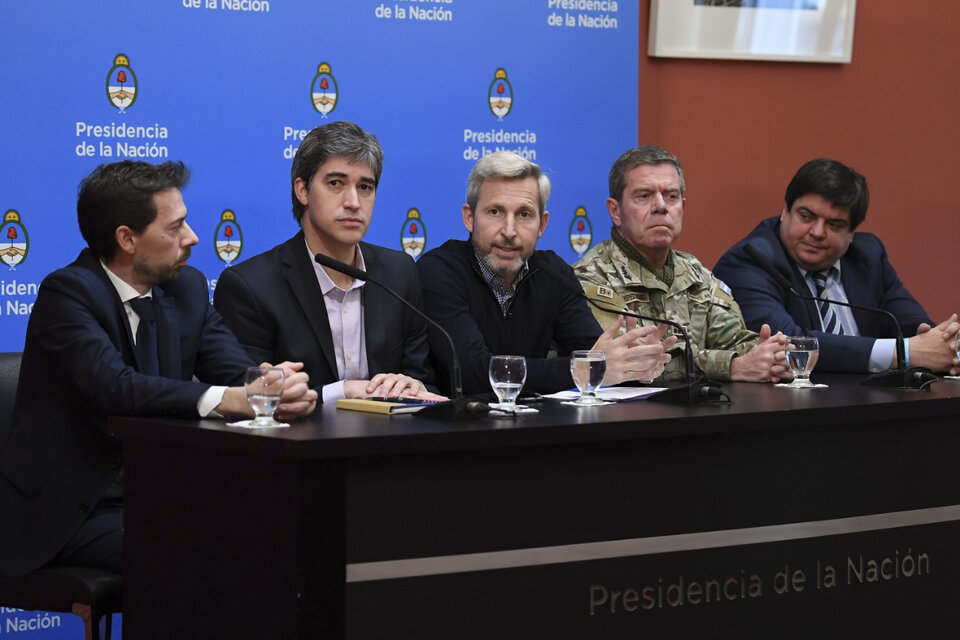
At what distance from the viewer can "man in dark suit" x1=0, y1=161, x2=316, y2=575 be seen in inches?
95.0

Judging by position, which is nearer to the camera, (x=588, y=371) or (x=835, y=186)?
(x=588, y=371)

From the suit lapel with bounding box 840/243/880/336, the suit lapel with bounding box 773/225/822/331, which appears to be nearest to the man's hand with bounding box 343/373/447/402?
the suit lapel with bounding box 773/225/822/331

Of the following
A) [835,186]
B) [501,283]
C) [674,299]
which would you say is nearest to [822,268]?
[835,186]

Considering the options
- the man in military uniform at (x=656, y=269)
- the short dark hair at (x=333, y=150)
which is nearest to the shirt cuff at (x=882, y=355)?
the man in military uniform at (x=656, y=269)

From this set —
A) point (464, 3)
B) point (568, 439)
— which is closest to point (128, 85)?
point (464, 3)

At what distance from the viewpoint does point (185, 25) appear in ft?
11.7

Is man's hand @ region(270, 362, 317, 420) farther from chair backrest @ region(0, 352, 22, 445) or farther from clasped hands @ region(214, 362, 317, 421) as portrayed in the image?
chair backrest @ region(0, 352, 22, 445)

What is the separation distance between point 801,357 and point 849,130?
82.0 inches

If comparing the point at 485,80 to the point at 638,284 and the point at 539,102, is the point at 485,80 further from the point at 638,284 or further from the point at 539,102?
the point at 638,284

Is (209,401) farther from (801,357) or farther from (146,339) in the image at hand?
(801,357)

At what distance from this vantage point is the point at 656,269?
12.4 feet

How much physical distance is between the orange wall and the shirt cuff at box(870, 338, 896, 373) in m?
1.09

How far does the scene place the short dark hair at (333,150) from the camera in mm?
3207

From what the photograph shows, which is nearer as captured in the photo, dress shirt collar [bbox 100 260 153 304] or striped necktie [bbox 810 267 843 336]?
dress shirt collar [bbox 100 260 153 304]
